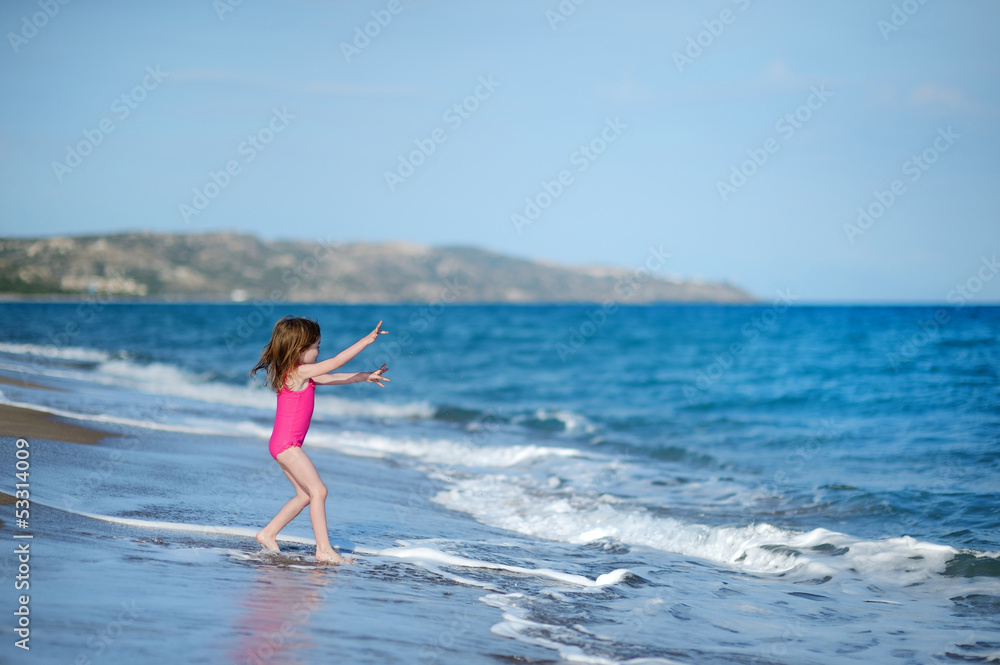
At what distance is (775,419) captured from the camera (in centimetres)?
1825

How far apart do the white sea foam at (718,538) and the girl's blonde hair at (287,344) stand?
12.1 feet

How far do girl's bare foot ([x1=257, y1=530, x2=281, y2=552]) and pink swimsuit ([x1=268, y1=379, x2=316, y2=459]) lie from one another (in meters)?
0.65

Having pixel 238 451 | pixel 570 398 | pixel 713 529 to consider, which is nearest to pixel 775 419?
pixel 570 398

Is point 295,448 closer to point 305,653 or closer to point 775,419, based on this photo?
point 305,653

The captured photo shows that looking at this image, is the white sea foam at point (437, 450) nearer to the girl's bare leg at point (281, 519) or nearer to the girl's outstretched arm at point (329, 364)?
the girl's bare leg at point (281, 519)

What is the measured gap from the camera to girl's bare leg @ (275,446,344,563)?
575cm

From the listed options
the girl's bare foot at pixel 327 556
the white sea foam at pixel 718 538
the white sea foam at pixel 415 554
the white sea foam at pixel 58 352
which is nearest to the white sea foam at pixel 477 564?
the white sea foam at pixel 415 554

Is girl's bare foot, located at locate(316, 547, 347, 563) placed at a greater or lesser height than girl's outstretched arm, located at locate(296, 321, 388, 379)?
lesser

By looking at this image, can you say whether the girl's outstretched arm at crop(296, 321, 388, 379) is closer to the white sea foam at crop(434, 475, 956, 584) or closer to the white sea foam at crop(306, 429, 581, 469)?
the white sea foam at crop(434, 475, 956, 584)

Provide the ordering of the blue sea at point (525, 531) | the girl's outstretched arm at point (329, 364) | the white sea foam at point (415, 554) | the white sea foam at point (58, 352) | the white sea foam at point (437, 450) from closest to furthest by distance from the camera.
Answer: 1. the blue sea at point (525, 531)
2. the girl's outstretched arm at point (329, 364)
3. the white sea foam at point (415, 554)
4. the white sea foam at point (437, 450)
5. the white sea foam at point (58, 352)

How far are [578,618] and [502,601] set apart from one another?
53 cm

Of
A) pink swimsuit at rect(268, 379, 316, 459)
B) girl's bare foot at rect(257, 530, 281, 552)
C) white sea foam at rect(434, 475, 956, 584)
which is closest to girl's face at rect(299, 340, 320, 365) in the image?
pink swimsuit at rect(268, 379, 316, 459)

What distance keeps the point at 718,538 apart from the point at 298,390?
15.8 feet

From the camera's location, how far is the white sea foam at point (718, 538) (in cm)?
740
